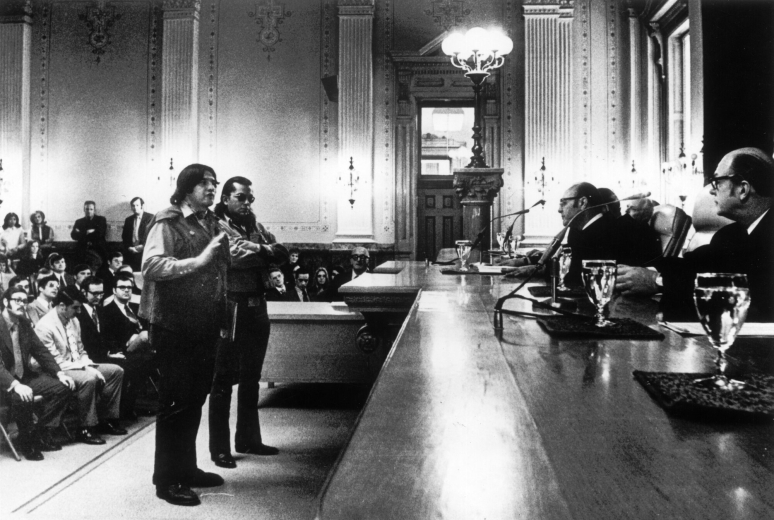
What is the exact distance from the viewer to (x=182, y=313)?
7.97 feet

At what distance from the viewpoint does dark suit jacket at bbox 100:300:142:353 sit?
4.23 metres

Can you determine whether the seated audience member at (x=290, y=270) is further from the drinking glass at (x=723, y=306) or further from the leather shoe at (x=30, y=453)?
the drinking glass at (x=723, y=306)

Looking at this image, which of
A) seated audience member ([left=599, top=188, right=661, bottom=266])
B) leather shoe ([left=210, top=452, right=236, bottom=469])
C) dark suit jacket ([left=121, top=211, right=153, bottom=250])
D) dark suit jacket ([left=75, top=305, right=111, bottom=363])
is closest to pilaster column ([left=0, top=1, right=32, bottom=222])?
dark suit jacket ([left=121, top=211, right=153, bottom=250])

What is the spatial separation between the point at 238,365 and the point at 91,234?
20.5 feet

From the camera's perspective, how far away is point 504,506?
45cm

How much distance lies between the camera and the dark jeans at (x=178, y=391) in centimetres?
243

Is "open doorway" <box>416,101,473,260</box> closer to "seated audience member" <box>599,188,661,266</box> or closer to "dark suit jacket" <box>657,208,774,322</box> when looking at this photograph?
"seated audience member" <box>599,188,661,266</box>

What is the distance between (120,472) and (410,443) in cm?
278

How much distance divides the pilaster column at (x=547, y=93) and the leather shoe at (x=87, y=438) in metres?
5.83

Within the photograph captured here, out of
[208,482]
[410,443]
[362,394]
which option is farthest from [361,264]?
[410,443]

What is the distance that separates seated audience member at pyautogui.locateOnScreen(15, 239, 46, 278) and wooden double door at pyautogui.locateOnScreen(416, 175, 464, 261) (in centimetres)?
459

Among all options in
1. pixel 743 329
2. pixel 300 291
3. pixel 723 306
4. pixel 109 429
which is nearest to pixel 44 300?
pixel 109 429

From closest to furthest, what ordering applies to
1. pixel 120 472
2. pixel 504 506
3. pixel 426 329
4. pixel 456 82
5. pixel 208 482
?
pixel 504 506, pixel 426 329, pixel 208 482, pixel 120 472, pixel 456 82

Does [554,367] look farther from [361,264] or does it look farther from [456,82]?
[456,82]
